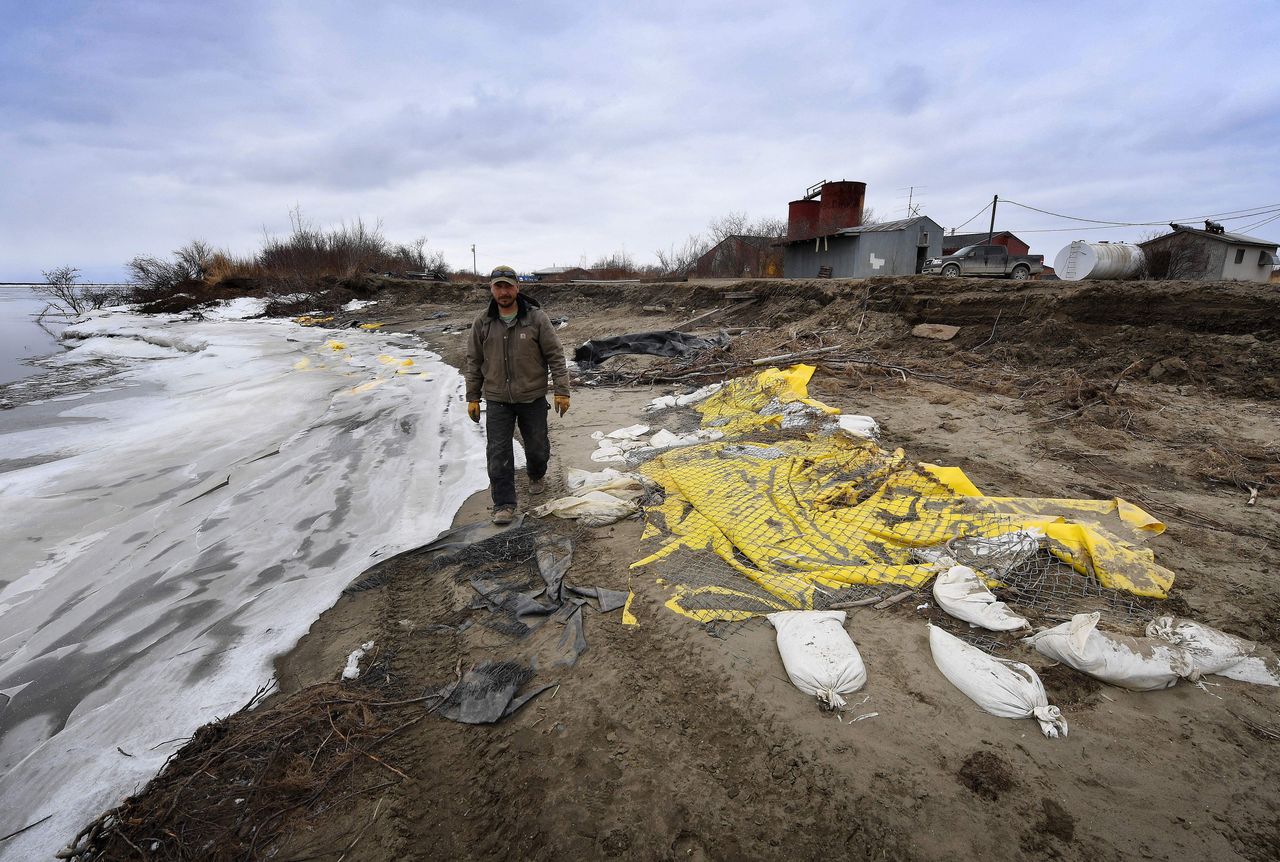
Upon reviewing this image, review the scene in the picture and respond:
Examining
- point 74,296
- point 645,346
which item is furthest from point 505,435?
point 74,296

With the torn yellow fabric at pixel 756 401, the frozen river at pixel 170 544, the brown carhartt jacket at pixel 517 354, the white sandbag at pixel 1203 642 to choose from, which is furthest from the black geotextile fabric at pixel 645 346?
the white sandbag at pixel 1203 642

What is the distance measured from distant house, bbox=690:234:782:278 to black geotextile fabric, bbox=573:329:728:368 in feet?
60.6

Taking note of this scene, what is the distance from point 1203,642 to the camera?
2.08m

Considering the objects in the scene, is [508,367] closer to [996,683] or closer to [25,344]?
[996,683]

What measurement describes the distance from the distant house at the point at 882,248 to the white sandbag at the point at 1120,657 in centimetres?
2115

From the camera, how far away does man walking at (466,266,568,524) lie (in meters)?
3.75

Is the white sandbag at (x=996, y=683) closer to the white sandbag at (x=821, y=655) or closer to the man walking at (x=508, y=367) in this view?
the white sandbag at (x=821, y=655)

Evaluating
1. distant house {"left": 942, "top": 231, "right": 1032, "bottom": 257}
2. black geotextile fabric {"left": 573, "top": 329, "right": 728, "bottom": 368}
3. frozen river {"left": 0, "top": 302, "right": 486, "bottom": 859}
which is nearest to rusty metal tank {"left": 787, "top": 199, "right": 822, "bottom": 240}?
distant house {"left": 942, "top": 231, "right": 1032, "bottom": 257}

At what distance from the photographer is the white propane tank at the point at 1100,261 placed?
12710 millimetres

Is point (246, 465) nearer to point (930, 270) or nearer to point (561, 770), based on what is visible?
point (561, 770)

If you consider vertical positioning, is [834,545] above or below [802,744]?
above

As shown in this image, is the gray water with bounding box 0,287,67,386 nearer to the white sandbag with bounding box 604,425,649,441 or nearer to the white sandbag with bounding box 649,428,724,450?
the white sandbag with bounding box 604,425,649,441

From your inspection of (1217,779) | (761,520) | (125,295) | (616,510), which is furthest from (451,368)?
(125,295)

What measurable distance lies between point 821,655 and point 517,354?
2669mm
